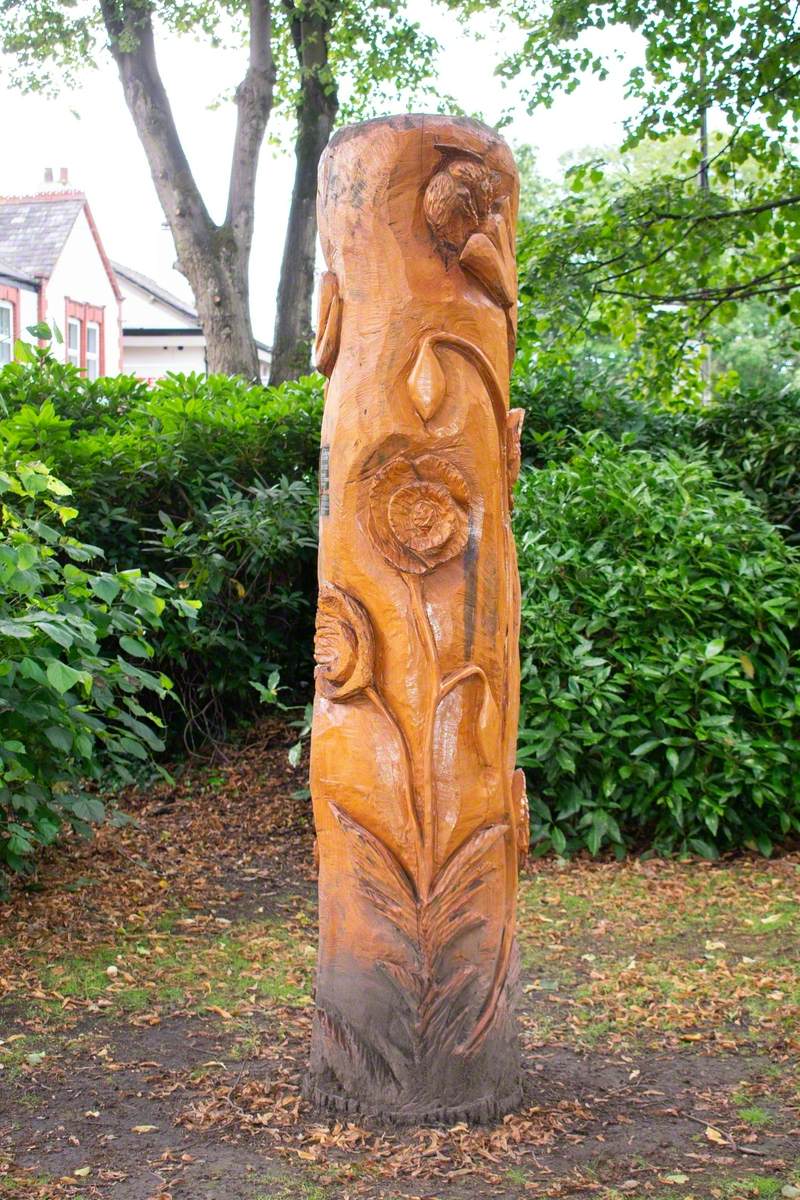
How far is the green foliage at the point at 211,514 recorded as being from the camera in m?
6.80

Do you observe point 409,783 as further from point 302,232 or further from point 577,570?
point 302,232

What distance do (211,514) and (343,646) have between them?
3.81 m

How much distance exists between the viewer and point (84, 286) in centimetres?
3042

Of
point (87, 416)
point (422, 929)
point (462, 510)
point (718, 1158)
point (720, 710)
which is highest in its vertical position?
point (87, 416)

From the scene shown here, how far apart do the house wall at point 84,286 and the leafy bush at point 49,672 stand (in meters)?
23.3

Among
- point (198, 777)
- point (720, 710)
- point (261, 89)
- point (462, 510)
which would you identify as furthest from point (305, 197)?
point (462, 510)

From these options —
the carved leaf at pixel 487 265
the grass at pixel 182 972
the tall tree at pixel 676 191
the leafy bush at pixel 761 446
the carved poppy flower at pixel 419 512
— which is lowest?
the grass at pixel 182 972

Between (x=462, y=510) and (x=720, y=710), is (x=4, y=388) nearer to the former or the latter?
(x=720, y=710)

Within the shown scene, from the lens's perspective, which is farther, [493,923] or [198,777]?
[198,777]

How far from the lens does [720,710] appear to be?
5.89 m

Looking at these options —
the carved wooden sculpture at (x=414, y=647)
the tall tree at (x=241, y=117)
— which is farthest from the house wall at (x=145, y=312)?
the carved wooden sculpture at (x=414, y=647)

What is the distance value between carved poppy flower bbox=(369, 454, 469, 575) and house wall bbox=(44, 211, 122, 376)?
82.4 feet

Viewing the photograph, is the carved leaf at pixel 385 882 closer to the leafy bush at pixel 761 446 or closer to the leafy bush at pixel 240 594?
the leafy bush at pixel 240 594

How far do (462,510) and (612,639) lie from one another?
3.15 meters
